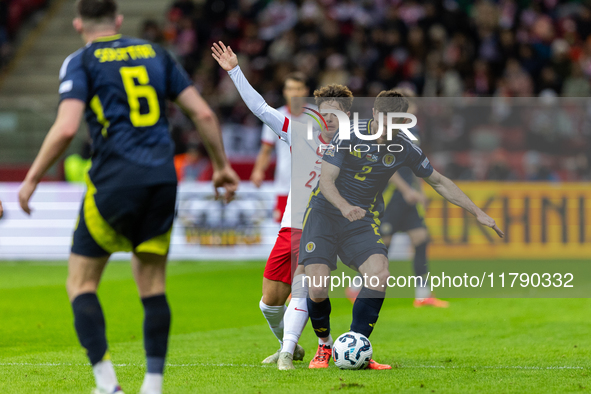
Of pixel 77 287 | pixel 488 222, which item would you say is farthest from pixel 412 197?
pixel 77 287

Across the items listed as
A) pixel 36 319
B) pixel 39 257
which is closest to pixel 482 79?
pixel 39 257

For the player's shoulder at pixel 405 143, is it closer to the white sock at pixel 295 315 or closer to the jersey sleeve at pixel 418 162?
the jersey sleeve at pixel 418 162

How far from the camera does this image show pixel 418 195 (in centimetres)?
841

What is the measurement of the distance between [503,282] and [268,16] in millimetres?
12740

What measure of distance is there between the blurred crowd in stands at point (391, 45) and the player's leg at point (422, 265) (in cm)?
655

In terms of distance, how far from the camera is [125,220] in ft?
12.6

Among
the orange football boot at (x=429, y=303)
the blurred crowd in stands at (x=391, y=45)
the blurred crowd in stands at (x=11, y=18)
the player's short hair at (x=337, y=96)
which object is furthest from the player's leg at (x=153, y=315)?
the blurred crowd in stands at (x=11, y=18)

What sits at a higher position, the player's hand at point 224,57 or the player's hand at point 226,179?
the player's hand at point 224,57

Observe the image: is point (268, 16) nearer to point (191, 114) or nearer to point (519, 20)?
point (519, 20)

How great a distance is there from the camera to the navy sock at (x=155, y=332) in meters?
3.94

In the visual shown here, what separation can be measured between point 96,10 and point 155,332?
1663mm

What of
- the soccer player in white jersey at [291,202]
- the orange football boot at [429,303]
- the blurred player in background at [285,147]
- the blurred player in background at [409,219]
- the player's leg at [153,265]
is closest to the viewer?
the player's leg at [153,265]

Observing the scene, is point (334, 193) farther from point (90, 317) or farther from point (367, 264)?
point (90, 317)

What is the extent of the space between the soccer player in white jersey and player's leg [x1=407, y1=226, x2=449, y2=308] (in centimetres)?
271
